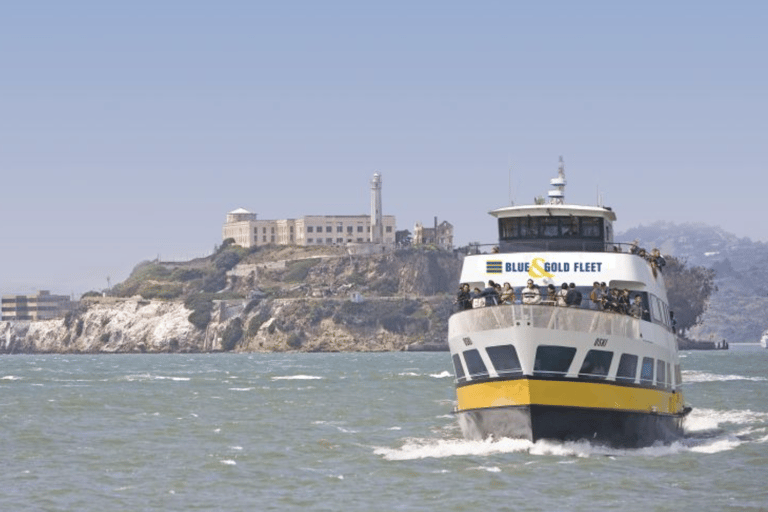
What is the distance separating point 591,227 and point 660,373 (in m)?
5.22

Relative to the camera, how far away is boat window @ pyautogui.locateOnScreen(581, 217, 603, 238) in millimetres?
46438

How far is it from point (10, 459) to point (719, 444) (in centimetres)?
2117

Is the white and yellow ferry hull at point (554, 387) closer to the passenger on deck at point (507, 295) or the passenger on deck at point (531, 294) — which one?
the passenger on deck at point (507, 295)

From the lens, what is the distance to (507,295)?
135 ft

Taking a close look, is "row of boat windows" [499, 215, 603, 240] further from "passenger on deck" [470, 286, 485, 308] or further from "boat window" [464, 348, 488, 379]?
"boat window" [464, 348, 488, 379]

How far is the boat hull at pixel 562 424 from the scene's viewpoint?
39406 mm

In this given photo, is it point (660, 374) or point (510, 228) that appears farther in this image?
point (510, 228)

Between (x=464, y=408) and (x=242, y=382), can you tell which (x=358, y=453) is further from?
(x=242, y=382)

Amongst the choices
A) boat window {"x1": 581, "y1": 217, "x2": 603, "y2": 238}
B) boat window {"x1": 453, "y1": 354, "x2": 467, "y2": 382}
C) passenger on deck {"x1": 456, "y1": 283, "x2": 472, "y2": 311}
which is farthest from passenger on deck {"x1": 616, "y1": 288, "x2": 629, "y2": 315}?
boat window {"x1": 581, "y1": 217, "x2": 603, "y2": 238}

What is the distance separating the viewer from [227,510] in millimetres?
32812

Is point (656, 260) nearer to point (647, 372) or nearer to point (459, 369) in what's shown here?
point (647, 372)

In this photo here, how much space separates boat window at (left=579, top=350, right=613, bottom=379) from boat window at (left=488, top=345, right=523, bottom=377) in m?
1.67

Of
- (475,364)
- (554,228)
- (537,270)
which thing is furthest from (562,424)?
(554,228)

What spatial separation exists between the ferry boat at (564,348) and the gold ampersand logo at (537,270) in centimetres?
3
